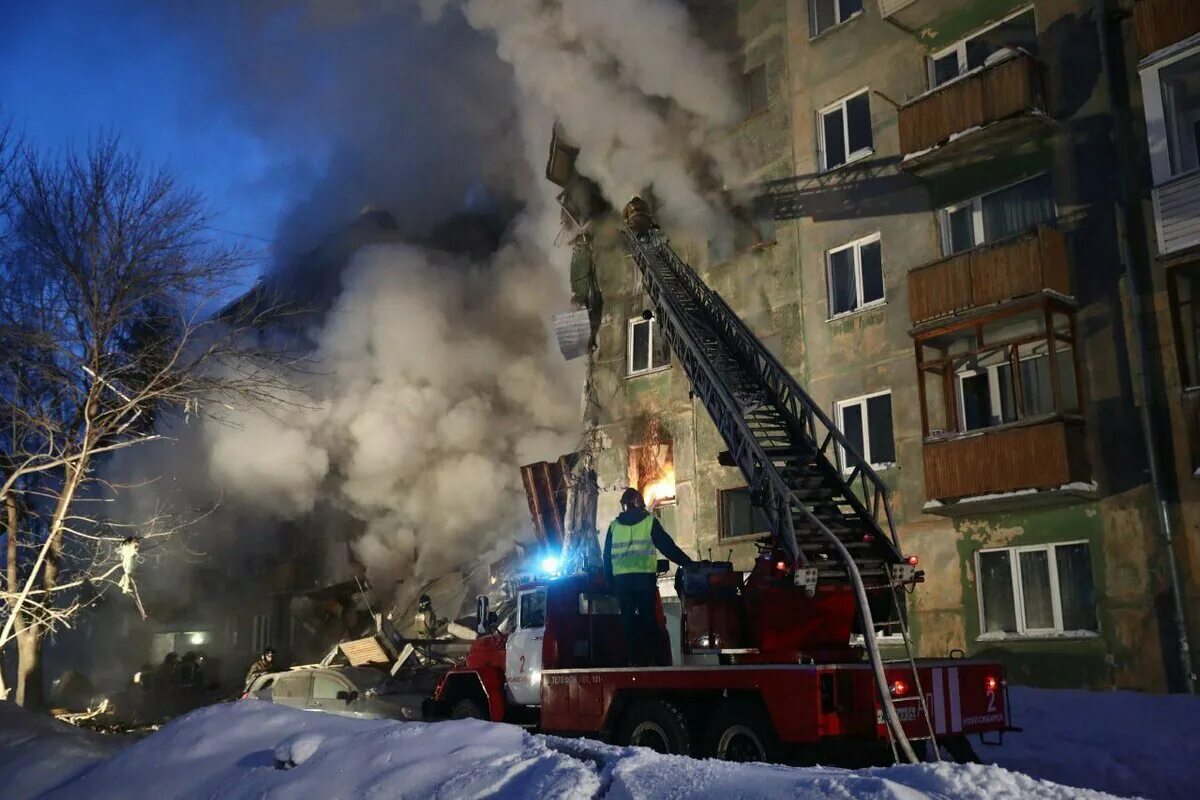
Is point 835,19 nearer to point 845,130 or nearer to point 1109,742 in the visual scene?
point 845,130

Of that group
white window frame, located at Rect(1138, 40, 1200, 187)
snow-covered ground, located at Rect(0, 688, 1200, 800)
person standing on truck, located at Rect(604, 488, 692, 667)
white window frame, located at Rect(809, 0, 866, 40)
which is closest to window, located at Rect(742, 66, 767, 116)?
white window frame, located at Rect(809, 0, 866, 40)

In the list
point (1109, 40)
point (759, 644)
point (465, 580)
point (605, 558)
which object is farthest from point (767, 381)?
point (465, 580)

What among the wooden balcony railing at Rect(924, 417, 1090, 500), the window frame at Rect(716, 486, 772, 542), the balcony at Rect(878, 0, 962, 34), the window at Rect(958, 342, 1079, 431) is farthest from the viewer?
the window frame at Rect(716, 486, 772, 542)

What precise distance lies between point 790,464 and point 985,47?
10.6m

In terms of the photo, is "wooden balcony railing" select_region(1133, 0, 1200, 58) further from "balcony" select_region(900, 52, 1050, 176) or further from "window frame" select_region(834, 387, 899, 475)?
"window frame" select_region(834, 387, 899, 475)

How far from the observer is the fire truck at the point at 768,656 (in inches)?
301

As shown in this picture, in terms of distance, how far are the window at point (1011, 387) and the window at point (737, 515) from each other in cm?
526

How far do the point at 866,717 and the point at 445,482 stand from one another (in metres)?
23.7

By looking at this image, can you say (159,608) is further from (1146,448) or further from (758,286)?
(1146,448)

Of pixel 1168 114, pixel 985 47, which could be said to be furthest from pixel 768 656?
pixel 985 47

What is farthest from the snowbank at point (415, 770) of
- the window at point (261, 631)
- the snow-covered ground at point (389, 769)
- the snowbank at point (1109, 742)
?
the window at point (261, 631)

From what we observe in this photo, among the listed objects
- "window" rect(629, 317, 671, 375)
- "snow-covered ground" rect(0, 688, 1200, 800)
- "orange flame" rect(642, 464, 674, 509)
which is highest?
"window" rect(629, 317, 671, 375)

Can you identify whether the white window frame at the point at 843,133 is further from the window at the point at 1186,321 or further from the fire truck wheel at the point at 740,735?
the fire truck wheel at the point at 740,735

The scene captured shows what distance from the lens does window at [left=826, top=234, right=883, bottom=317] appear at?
1880cm
